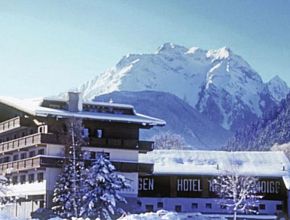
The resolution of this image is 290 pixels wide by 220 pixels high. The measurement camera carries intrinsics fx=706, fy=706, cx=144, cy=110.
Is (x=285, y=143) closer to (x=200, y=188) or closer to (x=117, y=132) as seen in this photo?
(x=200, y=188)

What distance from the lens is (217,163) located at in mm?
76750

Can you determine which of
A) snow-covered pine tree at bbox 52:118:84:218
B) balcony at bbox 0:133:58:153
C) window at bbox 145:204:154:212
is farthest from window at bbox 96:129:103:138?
window at bbox 145:204:154:212

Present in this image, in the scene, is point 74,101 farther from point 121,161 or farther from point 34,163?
point 34,163

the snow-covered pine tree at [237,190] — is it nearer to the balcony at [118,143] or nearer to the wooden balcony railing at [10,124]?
the balcony at [118,143]

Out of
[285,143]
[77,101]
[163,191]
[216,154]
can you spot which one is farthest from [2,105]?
[285,143]

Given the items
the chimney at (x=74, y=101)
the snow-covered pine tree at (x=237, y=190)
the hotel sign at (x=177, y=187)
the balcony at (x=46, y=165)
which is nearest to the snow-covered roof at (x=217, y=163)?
the hotel sign at (x=177, y=187)

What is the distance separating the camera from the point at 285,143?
18312 centimetres

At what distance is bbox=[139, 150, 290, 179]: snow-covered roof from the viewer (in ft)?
243

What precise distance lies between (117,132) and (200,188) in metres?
15.0

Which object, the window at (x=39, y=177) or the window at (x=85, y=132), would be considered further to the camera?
the window at (x=85, y=132)

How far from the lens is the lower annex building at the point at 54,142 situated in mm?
58688

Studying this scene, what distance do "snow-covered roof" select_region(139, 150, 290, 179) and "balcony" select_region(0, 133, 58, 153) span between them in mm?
15792

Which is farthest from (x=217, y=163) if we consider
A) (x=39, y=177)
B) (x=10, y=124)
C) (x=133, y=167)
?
(x=10, y=124)

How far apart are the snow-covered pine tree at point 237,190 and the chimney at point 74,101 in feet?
58.1
